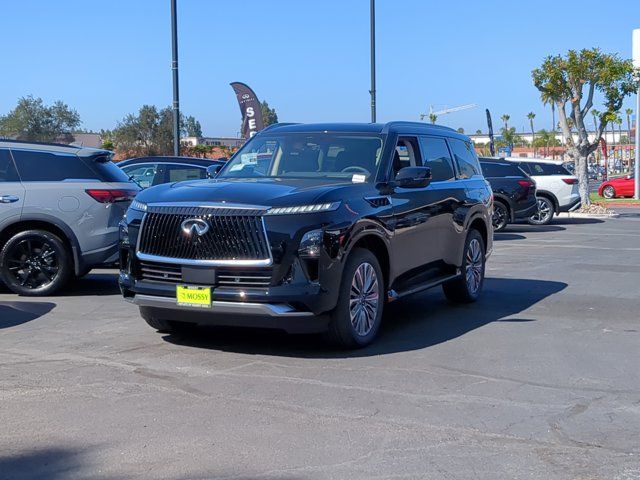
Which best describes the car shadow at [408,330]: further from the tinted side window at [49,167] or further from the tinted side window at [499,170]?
the tinted side window at [499,170]

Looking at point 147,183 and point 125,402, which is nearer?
point 125,402

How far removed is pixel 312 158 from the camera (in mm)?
8398

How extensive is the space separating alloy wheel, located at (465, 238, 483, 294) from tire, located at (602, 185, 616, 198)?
31.6 meters

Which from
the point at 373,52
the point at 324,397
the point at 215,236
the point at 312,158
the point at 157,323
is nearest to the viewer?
the point at 324,397

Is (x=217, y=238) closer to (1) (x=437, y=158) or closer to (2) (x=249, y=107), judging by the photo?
(1) (x=437, y=158)

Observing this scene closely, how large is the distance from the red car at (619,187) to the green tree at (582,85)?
1055cm

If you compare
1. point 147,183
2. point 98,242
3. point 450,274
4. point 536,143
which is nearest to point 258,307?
point 450,274

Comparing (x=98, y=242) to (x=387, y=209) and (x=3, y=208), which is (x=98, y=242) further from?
(x=387, y=209)

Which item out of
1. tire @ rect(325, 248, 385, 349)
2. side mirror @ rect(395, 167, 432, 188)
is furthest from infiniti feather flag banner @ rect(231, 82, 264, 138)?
tire @ rect(325, 248, 385, 349)

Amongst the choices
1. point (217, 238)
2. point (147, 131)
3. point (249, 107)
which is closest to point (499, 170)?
point (249, 107)

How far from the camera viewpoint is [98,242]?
33.6ft

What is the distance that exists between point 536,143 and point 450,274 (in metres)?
119

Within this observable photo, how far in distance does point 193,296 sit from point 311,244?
39.8 inches

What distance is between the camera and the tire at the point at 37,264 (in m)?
10.1
